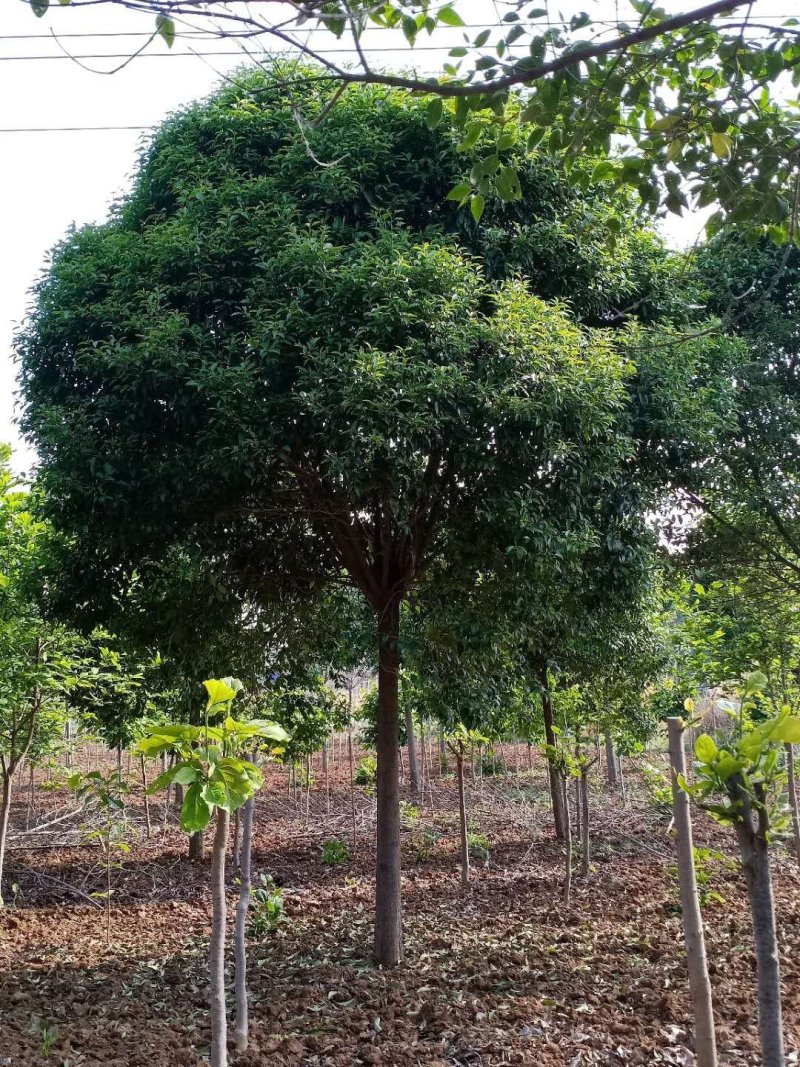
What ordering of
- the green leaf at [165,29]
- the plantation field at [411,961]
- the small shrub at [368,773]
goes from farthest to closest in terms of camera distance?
the small shrub at [368,773]
the plantation field at [411,961]
the green leaf at [165,29]

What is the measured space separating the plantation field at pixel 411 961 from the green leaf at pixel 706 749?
6.88 feet

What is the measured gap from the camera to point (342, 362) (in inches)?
186

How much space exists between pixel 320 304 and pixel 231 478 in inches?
47.9

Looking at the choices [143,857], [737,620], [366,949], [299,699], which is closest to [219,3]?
[366,949]

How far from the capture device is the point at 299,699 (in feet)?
26.1

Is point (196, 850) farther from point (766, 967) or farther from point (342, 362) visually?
point (766, 967)

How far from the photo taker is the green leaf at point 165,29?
2094 millimetres

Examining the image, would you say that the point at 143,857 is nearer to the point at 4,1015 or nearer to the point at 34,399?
the point at 4,1015

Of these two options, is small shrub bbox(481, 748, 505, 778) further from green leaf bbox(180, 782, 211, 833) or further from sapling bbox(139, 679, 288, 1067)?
green leaf bbox(180, 782, 211, 833)

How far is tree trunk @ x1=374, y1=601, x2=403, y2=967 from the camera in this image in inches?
229

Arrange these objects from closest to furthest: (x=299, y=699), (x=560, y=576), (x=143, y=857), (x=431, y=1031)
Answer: (x=431, y=1031)
(x=560, y=576)
(x=299, y=699)
(x=143, y=857)

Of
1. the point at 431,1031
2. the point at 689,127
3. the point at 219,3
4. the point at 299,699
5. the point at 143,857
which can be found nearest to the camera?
the point at 219,3

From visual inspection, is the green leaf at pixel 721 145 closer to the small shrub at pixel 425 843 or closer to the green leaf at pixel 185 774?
the green leaf at pixel 185 774

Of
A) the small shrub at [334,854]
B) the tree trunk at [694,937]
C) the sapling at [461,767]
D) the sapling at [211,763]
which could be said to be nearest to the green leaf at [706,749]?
the tree trunk at [694,937]
